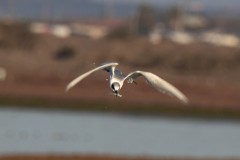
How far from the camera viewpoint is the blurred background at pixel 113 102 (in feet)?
104

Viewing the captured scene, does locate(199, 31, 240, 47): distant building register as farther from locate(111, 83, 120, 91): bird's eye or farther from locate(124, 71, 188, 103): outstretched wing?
locate(111, 83, 120, 91): bird's eye

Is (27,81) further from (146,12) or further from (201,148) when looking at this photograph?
(146,12)

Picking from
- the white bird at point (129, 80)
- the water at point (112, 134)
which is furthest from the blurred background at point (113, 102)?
the white bird at point (129, 80)

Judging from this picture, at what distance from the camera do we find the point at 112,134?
35562 millimetres

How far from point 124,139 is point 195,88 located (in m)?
27.5

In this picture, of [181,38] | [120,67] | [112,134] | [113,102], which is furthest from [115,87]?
[181,38]

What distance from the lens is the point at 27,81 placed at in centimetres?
5891

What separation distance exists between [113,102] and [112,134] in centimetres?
1486

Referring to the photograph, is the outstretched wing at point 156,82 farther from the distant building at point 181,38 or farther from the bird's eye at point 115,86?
the distant building at point 181,38

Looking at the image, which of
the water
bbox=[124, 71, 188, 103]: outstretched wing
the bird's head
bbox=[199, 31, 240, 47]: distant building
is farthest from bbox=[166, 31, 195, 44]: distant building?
the bird's head

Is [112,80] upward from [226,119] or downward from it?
downward

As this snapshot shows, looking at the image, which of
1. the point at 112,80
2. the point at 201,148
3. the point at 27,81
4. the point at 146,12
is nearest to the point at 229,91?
the point at 27,81

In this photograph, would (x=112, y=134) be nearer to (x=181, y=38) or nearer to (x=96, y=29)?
(x=181, y=38)

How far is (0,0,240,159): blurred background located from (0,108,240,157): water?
0.12 feet
